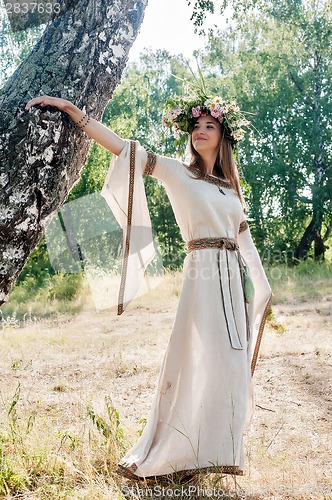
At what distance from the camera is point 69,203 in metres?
18.3

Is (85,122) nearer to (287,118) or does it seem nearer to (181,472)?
(181,472)

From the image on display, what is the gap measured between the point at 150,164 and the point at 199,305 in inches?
31.1

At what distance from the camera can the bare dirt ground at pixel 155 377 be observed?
10.3 feet

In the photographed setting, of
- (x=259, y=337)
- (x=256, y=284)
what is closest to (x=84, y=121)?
(x=256, y=284)

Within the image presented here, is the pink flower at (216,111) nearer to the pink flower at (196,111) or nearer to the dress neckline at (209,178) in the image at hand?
the pink flower at (196,111)

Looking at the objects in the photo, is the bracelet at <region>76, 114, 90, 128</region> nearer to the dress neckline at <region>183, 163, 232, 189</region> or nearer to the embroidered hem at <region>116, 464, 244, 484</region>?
the dress neckline at <region>183, 163, 232, 189</region>

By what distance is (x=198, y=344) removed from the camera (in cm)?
300

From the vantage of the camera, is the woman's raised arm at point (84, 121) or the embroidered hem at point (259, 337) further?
the embroidered hem at point (259, 337)

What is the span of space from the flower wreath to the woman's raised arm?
638 mm

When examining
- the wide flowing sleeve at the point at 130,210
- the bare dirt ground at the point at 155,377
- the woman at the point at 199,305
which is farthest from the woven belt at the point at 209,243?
the bare dirt ground at the point at 155,377

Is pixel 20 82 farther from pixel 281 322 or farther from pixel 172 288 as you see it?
pixel 172 288

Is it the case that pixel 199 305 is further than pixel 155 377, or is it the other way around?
pixel 155 377

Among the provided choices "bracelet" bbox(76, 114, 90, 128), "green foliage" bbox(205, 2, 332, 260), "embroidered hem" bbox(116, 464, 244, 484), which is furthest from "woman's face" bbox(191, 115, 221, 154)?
"green foliage" bbox(205, 2, 332, 260)

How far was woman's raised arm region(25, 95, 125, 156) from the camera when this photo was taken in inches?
93.8
